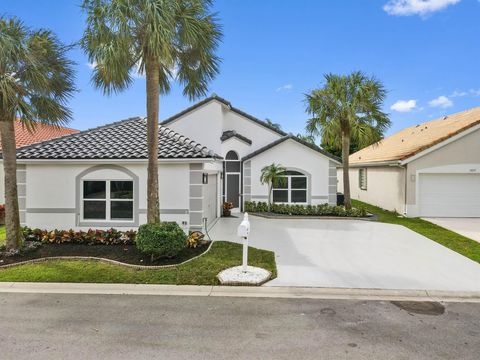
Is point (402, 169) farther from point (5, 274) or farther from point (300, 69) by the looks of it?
point (5, 274)

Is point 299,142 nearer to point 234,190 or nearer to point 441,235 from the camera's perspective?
point 234,190

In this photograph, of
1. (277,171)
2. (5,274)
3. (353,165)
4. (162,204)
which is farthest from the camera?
(353,165)

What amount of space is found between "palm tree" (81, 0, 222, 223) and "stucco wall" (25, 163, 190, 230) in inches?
80.4

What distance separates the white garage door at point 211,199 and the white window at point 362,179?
13609 millimetres

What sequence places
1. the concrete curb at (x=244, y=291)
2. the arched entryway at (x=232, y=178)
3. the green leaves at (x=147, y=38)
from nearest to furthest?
the concrete curb at (x=244, y=291), the green leaves at (x=147, y=38), the arched entryway at (x=232, y=178)

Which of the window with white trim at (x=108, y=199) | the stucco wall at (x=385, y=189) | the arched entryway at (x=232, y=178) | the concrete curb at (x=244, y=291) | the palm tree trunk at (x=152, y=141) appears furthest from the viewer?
the arched entryway at (x=232, y=178)

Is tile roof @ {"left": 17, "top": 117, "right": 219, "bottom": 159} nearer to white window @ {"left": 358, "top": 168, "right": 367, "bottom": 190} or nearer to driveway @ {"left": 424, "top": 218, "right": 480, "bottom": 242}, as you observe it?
driveway @ {"left": 424, "top": 218, "right": 480, "bottom": 242}

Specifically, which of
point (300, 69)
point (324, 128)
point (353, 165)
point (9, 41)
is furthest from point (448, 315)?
point (353, 165)

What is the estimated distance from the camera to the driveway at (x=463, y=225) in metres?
12.6

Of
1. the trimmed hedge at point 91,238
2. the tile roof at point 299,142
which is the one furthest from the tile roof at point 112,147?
the tile roof at point 299,142

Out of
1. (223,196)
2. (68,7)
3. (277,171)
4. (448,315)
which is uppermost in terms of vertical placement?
(68,7)

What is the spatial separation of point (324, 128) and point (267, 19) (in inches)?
244

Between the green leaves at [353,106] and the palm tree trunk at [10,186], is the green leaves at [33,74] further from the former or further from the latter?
the green leaves at [353,106]

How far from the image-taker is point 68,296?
643cm
